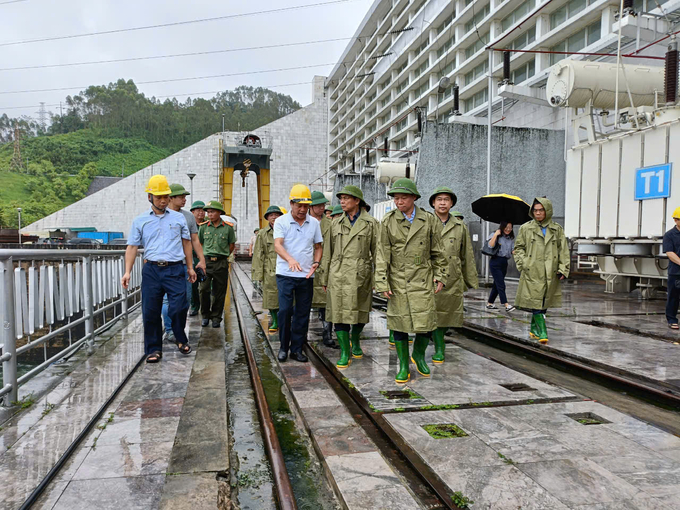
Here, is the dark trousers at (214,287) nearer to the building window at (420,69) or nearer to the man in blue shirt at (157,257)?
the man in blue shirt at (157,257)

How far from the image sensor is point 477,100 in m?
30.1

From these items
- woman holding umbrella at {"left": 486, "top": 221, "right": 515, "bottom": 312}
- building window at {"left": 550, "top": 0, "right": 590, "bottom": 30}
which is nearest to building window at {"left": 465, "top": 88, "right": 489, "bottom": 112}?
building window at {"left": 550, "top": 0, "right": 590, "bottom": 30}

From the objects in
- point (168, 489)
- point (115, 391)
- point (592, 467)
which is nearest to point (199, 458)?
point (168, 489)

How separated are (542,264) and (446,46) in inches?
1244

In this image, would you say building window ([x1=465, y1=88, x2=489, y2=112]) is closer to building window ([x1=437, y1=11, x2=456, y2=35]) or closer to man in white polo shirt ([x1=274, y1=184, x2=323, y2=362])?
building window ([x1=437, y1=11, x2=456, y2=35])

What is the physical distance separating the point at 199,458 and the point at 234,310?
7492 millimetres

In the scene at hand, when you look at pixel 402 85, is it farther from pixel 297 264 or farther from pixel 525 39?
pixel 297 264

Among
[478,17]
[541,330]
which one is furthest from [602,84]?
[478,17]

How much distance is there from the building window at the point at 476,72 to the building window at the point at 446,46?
2694mm

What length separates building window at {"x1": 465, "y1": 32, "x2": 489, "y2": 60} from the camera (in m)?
28.1

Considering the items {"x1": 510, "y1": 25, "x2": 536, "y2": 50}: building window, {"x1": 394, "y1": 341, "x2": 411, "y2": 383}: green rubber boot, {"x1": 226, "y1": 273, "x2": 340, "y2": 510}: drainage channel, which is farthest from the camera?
{"x1": 510, "y1": 25, "x2": 536, "y2": 50}: building window

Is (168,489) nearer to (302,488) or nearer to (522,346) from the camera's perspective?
(302,488)

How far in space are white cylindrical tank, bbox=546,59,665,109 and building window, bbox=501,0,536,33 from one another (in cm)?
1527

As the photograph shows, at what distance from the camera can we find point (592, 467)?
284 centimetres
